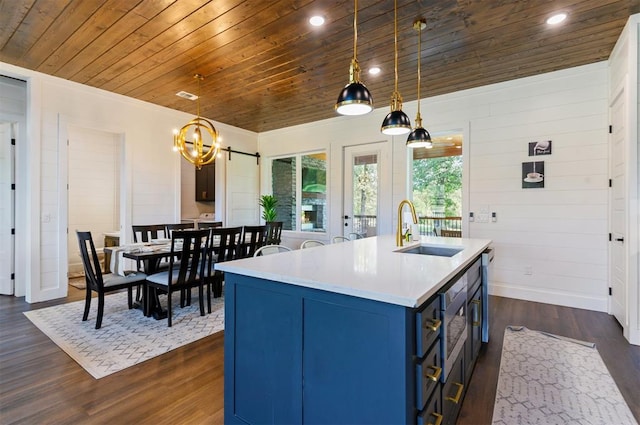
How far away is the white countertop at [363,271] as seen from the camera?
→ 1.18 metres

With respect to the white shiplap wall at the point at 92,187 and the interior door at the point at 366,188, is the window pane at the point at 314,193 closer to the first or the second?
the interior door at the point at 366,188

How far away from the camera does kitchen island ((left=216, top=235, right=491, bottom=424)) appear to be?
114cm

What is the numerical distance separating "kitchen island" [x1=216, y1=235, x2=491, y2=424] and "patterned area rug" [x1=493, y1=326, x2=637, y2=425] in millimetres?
650

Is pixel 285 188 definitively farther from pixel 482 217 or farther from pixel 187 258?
pixel 482 217

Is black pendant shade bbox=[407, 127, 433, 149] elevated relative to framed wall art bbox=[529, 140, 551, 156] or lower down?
lower down

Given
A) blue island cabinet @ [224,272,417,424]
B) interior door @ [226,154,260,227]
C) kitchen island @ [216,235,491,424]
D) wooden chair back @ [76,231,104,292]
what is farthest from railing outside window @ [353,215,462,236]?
blue island cabinet @ [224,272,417,424]

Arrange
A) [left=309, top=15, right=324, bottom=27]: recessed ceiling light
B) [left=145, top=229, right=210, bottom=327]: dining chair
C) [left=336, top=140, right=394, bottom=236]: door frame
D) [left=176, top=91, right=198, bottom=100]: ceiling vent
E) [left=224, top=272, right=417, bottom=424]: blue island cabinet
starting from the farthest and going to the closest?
1. [left=336, top=140, right=394, bottom=236]: door frame
2. [left=176, top=91, right=198, bottom=100]: ceiling vent
3. [left=145, top=229, right=210, bottom=327]: dining chair
4. [left=309, top=15, right=324, bottom=27]: recessed ceiling light
5. [left=224, top=272, right=417, bottom=424]: blue island cabinet

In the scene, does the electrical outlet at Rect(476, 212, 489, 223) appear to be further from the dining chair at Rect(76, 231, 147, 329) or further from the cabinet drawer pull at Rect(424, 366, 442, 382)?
the dining chair at Rect(76, 231, 147, 329)

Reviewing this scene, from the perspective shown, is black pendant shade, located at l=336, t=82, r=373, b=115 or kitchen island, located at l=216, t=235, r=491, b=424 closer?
kitchen island, located at l=216, t=235, r=491, b=424

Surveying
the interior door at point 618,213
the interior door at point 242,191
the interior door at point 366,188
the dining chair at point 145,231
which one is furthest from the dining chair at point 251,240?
the interior door at point 618,213

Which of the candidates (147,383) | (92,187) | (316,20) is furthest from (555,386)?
(92,187)

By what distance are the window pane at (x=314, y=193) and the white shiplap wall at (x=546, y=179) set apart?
2.22 m

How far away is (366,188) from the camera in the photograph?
5477 millimetres

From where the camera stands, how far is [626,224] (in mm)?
2850
